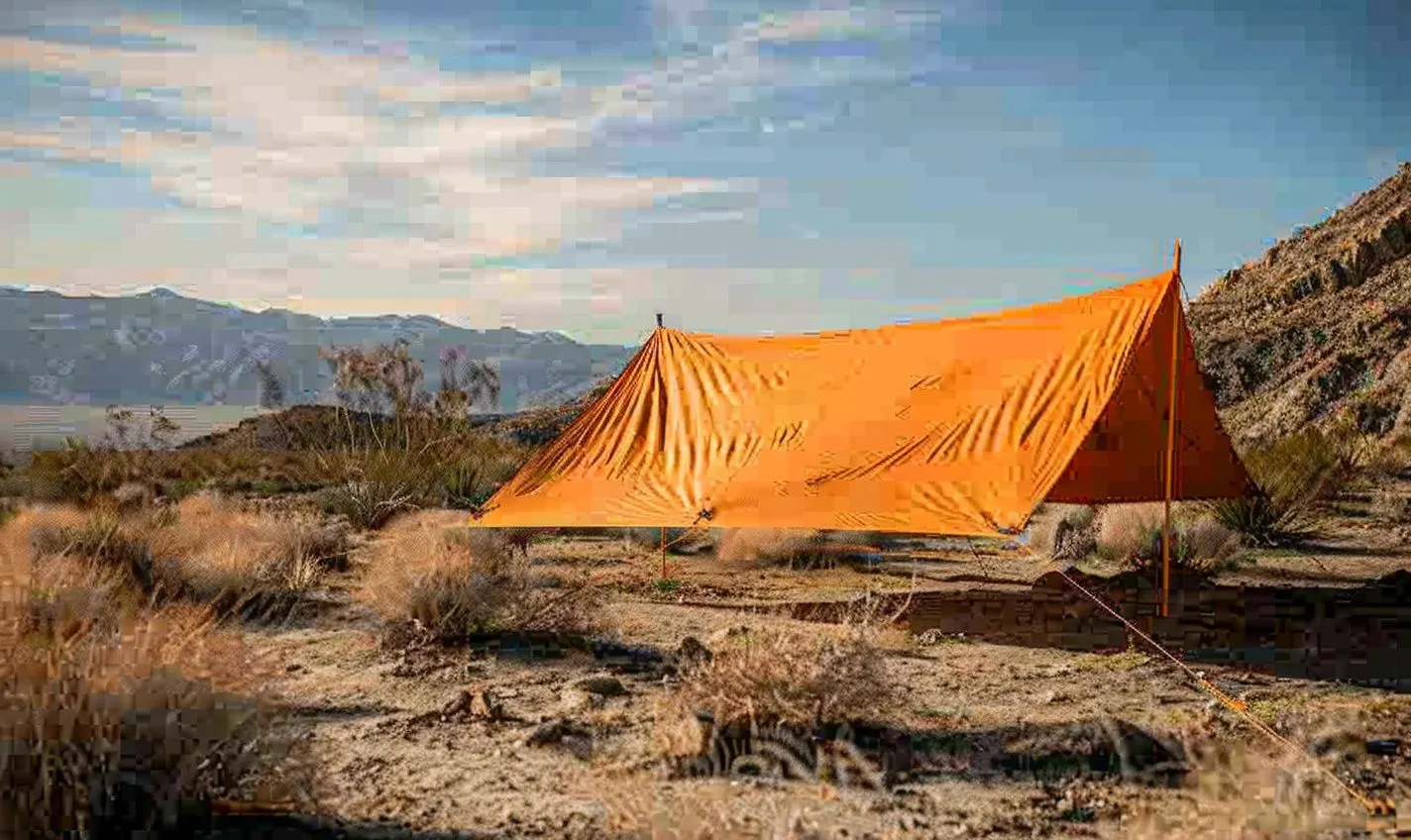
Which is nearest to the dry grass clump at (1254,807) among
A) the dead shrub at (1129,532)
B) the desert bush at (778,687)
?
the desert bush at (778,687)

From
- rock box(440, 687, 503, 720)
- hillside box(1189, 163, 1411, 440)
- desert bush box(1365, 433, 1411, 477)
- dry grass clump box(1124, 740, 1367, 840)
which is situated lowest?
rock box(440, 687, 503, 720)

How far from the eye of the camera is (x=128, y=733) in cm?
389

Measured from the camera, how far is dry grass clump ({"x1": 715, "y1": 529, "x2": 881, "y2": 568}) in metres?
13.3

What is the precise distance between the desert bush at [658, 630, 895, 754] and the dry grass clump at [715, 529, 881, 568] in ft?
24.4

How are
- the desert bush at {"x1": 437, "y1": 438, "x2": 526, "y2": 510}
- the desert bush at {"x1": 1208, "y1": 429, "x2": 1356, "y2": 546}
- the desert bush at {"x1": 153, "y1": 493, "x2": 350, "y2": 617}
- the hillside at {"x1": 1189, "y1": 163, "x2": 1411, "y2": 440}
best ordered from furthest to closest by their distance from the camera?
the hillside at {"x1": 1189, "y1": 163, "x2": 1411, "y2": 440} → the desert bush at {"x1": 437, "y1": 438, "x2": 526, "y2": 510} → the desert bush at {"x1": 1208, "y1": 429, "x2": 1356, "y2": 546} → the desert bush at {"x1": 153, "y1": 493, "x2": 350, "y2": 617}

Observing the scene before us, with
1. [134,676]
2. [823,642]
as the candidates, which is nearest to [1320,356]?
[823,642]

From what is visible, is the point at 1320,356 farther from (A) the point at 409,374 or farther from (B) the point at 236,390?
(B) the point at 236,390

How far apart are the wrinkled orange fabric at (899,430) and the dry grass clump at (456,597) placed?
1763 mm

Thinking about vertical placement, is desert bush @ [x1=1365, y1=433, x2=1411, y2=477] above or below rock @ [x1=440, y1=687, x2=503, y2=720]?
→ above

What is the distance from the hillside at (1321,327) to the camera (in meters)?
26.6

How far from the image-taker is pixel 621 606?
10.0 meters

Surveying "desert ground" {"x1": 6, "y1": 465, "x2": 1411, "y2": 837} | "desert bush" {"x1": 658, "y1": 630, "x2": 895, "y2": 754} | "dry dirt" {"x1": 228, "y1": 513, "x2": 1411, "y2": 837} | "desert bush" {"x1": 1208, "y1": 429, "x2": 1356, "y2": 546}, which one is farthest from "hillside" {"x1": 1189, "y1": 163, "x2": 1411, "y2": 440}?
"desert bush" {"x1": 658, "y1": 630, "x2": 895, "y2": 754}

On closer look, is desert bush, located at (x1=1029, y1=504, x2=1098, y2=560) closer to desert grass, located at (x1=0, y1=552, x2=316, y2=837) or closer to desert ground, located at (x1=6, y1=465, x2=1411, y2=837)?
desert ground, located at (x1=6, y1=465, x2=1411, y2=837)

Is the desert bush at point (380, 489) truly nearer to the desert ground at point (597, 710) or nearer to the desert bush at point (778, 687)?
the desert ground at point (597, 710)
